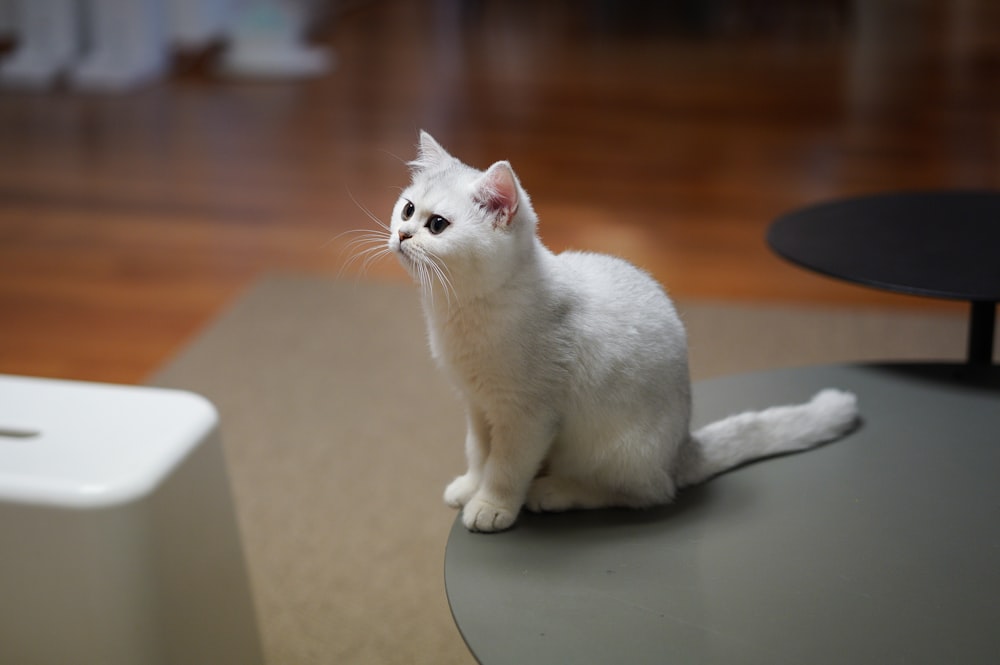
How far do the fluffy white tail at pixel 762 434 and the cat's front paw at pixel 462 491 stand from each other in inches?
7.8

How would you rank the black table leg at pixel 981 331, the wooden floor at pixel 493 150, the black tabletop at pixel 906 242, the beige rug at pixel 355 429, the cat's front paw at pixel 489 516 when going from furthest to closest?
the wooden floor at pixel 493 150
the beige rug at pixel 355 429
the black table leg at pixel 981 331
the black tabletop at pixel 906 242
the cat's front paw at pixel 489 516

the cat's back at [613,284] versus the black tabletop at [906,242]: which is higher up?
the cat's back at [613,284]

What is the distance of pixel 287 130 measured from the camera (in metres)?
A: 3.69

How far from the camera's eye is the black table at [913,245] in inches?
53.4

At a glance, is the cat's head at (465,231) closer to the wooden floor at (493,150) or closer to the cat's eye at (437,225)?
the cat's eye at (437,225)

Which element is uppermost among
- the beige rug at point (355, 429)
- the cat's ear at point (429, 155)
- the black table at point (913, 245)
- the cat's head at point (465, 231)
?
the cat's ear at point (429, 155)

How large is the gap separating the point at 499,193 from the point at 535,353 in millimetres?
149

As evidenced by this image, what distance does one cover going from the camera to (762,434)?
119 centimetres

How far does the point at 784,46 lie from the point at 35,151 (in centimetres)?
288

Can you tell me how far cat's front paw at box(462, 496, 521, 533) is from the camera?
41.9 inches

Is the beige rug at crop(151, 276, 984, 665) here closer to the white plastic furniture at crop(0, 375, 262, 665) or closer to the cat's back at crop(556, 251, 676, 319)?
the white plastic furniture at crop(0, 375, 262, 665)

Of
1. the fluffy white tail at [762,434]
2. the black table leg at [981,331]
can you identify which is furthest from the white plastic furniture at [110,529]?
the black table leg at [981,331]

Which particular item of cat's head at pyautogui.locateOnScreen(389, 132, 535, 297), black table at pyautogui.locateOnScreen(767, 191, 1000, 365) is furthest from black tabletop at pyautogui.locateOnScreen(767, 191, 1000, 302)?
cat's head at pyautogui.locateOnScreen(389, 132, 535, 297)

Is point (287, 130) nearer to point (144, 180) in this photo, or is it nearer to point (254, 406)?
point (144, 180)
